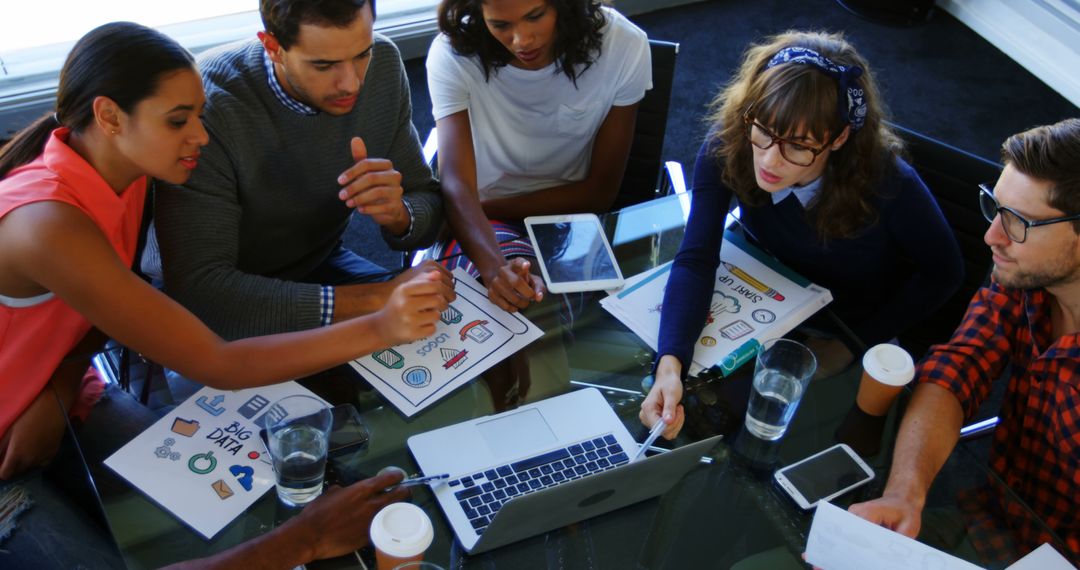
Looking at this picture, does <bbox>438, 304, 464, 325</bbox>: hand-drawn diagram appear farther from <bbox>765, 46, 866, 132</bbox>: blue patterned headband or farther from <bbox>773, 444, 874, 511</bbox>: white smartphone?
<bbox>765, 46, 866, 132</bbox>: blue patterned headband

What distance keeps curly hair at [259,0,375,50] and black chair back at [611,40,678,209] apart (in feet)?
2.81

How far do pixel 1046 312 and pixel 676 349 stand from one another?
2.17ft

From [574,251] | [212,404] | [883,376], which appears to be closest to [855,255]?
[883,376]

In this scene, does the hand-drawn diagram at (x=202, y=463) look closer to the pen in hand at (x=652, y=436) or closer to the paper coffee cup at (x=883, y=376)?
the pen in hand at (x=652, y=436)

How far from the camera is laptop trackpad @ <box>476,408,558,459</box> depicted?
1.49 meters

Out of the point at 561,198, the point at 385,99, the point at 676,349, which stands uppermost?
the point at 385,99

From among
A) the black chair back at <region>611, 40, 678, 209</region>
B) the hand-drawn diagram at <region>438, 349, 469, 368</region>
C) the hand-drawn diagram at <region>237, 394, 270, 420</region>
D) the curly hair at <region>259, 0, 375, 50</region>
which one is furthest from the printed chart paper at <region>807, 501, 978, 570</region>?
the black chair back at <region>611, 40, 678, 209</region>

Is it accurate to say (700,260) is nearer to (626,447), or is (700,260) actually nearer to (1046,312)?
(626,447)

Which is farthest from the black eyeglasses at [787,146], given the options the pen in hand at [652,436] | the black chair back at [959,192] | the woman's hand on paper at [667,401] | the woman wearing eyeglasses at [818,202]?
the pen in hand at [652,436]

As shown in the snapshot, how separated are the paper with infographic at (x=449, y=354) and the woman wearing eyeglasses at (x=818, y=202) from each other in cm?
29

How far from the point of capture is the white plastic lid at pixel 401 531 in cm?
121

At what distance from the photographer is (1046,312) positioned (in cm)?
164

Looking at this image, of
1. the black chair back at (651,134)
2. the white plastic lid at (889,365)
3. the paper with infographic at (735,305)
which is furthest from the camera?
the black chair back at (651,134)

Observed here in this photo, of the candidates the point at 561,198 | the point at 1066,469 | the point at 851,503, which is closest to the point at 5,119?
the point at 561,198
